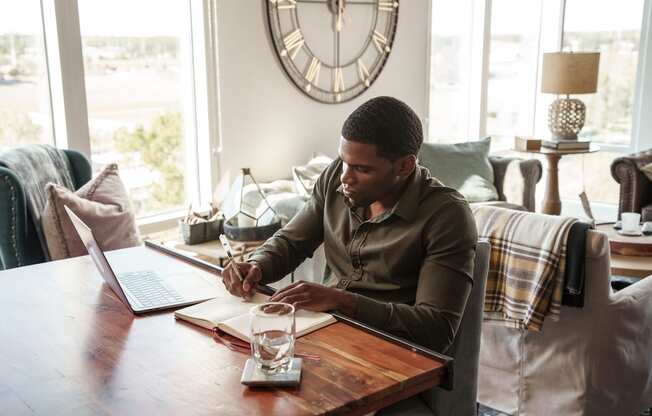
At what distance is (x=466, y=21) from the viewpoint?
5.37m

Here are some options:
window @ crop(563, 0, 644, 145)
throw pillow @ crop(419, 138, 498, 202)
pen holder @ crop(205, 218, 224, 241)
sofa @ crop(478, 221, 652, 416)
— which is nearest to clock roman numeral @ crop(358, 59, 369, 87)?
throw pillow @ crop(419, 138, 498, 202)

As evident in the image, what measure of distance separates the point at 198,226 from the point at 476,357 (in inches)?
66.0

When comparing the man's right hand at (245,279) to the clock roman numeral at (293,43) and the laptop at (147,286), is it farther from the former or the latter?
the clock roman numeral at (293,43)

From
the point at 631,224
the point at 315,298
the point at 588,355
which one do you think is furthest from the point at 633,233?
the point at 315,298

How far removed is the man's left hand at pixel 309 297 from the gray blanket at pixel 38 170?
141 cm

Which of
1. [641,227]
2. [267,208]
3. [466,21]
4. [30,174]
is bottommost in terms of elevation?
[641,227]

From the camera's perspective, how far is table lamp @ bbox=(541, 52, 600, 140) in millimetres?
4547

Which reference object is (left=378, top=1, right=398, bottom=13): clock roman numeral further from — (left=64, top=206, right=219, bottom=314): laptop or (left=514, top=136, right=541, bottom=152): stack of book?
(left=64, top=206, right=219, bottom=314): laptop

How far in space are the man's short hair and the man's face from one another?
2 cm

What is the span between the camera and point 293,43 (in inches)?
158

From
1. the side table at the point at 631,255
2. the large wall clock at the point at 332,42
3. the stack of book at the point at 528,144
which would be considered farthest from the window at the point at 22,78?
the stack of book at the point at 528,144

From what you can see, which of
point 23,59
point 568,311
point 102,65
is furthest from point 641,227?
point 23,59

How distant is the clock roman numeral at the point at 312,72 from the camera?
13.6 ft

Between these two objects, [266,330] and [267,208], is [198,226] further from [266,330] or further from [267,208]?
[266,330]
